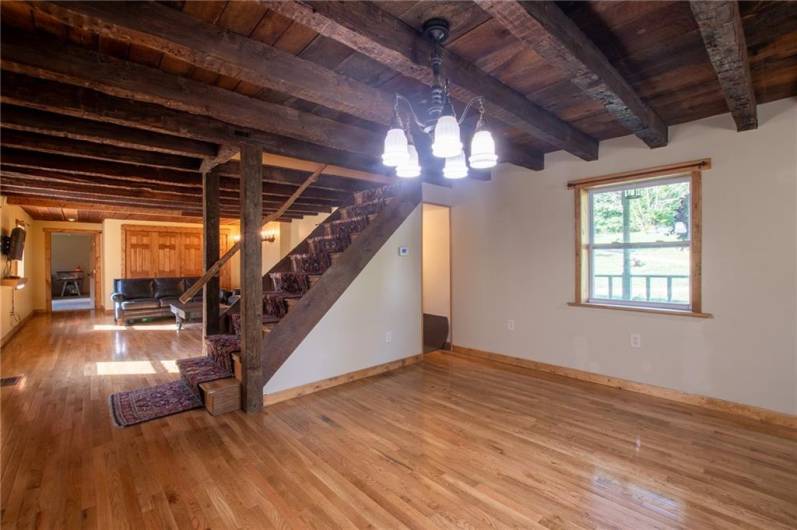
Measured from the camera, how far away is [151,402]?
3.32m

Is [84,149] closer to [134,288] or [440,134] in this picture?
[440,134]

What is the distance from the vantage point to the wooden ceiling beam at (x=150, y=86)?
184 cm

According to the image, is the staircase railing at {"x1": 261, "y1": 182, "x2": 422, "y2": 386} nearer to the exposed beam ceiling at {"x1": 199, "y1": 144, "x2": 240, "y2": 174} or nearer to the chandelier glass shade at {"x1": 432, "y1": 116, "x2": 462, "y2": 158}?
the exposed beam ceiling at {"x1": 199, "y1": 144, "x2": 240, "y2": 174}

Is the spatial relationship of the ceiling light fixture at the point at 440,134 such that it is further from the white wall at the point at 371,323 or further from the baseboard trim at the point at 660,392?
the baseboard trim at the point at 660,392

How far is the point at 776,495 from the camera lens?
203 centimetres

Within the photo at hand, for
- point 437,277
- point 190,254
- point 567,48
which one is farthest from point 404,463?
point 190,254

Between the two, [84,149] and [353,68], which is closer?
[353,68]

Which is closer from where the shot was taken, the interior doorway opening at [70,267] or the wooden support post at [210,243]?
the wooden support post at [210,243]

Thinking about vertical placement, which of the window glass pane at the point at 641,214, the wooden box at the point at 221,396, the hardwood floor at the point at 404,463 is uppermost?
the window glass pane at the point at 641,214

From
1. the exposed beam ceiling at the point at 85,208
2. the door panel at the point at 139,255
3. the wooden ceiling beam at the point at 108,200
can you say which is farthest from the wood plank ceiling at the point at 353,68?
the door panel at the point at 139,255

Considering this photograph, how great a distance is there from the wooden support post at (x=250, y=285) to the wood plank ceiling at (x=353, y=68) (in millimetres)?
267

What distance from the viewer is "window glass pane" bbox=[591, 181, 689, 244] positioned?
11.3 ft

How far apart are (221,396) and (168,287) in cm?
632

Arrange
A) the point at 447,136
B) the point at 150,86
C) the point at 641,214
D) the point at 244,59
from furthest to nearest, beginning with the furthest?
1. the point at 641,214
2. the point at 150,86
3. the point at 244,59
4. the point at 447,136
